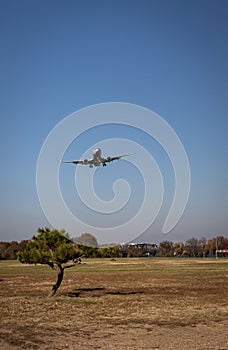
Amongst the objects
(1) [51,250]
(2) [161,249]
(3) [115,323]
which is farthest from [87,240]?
(2) [161,249]

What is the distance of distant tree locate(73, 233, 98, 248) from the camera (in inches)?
1194

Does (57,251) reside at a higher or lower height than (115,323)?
higher

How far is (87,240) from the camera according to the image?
3144 centimetres

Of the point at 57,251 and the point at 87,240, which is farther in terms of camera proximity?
the point at 87,240

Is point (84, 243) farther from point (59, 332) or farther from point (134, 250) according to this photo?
point (134, 250)

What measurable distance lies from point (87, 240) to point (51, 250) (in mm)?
3016

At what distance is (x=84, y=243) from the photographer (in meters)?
30.6

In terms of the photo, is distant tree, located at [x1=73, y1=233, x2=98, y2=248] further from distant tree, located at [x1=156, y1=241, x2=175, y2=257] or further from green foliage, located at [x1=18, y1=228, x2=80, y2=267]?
distant tree, located at [x1=156, y1=241, x2=175, y2=257]

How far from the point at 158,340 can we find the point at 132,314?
6735mm

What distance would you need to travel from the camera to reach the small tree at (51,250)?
28.8 meters

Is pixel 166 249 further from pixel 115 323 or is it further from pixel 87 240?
pixel 115 323

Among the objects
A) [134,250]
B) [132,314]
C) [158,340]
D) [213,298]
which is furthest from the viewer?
[134,250]

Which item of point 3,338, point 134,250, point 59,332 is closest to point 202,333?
point 59,332

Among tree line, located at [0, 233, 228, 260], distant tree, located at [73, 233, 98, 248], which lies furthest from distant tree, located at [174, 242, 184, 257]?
distant tree, located at [73, 233, 98, 248]
